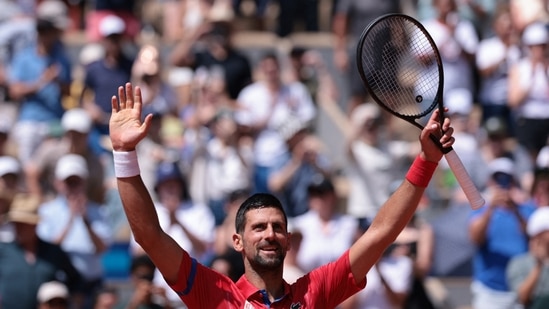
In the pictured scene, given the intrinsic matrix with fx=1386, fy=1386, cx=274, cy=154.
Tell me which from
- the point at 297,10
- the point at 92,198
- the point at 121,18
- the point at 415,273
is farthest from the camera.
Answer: the point at 297,10

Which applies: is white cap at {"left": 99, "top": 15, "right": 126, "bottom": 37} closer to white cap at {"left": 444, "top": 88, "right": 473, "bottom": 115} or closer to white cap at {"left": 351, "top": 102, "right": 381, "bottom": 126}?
white cap at {"left": 351, "top": 102, "right": 381, "bottom": 126}

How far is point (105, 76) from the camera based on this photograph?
13.4 meters

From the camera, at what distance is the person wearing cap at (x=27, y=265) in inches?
408

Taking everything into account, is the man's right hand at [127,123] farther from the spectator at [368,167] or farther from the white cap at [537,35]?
→ the white cap at [537,35]

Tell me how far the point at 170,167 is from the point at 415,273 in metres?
2.27

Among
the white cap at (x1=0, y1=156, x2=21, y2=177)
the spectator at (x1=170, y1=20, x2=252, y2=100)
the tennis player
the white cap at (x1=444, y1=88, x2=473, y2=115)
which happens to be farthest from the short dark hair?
the spectator at (x1=170, y1=20, x2=252, y2=100)

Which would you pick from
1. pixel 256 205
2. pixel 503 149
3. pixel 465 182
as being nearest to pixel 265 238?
pixel 256 205

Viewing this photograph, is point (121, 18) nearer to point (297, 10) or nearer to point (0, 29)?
point (0, 29)

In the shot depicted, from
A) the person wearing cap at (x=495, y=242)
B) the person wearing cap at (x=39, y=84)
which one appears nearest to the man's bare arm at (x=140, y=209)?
the person wearing cap at (x=495, y=242)

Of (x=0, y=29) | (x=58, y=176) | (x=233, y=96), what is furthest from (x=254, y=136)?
(x=0, y=29)

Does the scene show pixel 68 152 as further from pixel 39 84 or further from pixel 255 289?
pixel 255 289

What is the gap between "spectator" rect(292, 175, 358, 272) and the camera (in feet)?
36.7

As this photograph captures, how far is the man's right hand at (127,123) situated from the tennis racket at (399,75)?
1.03 metres

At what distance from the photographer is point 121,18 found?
14.9 m
